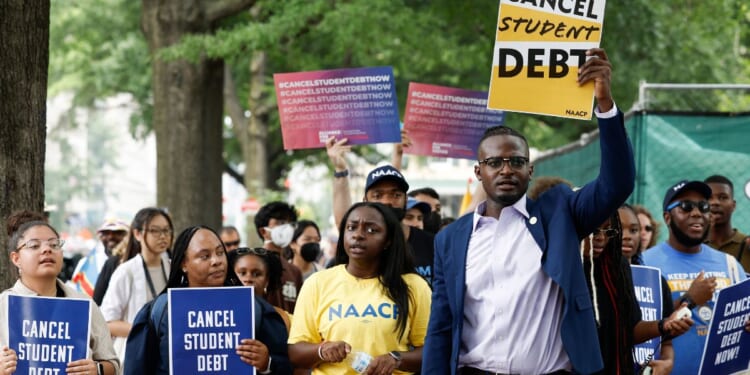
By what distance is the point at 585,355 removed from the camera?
5051 millimetres

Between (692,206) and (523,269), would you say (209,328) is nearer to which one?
(523,269)

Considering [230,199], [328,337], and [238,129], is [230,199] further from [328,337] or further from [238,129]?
[328,337]

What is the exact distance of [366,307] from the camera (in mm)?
6418

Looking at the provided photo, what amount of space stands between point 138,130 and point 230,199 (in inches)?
932

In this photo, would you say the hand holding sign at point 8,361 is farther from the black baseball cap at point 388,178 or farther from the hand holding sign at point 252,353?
the black baseball cap at point 388,178

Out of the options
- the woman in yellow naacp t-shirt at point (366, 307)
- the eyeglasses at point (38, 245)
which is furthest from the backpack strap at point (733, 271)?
the eyeglasses at point (38, 245)

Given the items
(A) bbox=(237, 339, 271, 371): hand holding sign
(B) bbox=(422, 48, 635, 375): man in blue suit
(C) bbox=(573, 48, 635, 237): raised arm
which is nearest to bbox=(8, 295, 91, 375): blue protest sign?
(A) bbox=(237, 339, 271, 371): hand holding sign

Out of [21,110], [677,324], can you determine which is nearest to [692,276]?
[677,324]

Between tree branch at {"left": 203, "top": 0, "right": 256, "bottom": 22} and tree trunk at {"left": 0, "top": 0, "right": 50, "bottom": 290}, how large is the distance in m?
8.65

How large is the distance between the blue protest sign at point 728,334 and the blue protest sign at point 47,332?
3451 mm

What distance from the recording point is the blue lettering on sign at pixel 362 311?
639 centimetres

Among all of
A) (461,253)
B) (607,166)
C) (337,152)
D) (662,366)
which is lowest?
(662,366)

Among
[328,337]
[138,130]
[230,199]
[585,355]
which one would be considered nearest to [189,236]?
[328,337]

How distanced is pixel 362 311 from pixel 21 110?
3.20 metres
